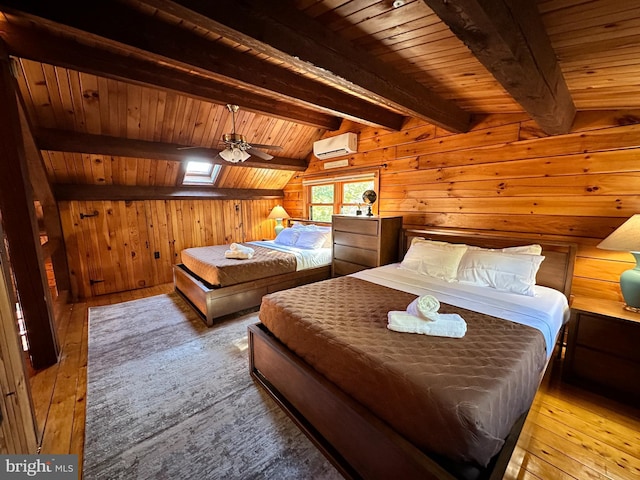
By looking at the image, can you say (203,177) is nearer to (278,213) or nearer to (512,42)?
(278,213)

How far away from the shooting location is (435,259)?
2.62 metres

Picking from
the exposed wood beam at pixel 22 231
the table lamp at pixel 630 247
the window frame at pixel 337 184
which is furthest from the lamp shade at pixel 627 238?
the exposed wood beam at pixel 22 231

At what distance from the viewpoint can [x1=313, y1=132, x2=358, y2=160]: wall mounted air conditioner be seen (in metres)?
3.98

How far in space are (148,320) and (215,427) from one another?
1.99 meters

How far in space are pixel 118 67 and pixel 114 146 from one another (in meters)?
1.40

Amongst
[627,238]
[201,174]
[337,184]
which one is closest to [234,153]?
[337,184]

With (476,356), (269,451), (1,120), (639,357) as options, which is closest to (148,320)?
(1,120)

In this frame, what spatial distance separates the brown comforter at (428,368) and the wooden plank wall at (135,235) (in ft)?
11.9

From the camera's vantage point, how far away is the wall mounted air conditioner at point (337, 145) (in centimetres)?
398

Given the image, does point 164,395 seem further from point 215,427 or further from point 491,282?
point 491,282

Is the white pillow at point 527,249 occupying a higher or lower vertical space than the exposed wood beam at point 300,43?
lower

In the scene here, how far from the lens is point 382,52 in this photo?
171 cm

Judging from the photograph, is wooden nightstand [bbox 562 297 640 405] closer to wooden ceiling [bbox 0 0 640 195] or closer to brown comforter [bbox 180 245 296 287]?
wooden ceiling [bbox 0 0 640 195]

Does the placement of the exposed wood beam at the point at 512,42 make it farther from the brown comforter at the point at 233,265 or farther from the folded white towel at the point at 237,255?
the folded white towel at the point at 237,255
